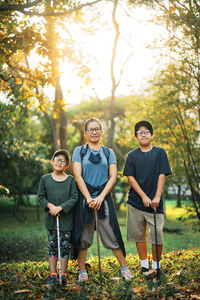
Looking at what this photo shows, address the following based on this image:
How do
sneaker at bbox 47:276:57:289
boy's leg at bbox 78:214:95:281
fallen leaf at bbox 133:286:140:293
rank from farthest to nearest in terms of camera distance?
boy's leg at bbox 78:214:95:281, sneaker at bbox 47:276:57:289, fallen leaf at bbox 133:286:140:293

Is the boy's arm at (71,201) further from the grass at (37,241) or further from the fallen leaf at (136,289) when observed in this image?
the grass at (37,241)

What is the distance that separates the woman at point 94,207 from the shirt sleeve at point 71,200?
0.24 feet

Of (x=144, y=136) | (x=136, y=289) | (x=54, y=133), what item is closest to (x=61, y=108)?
(x=54, y=133)

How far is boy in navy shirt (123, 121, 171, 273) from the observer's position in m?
3.63

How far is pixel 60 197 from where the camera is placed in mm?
3549

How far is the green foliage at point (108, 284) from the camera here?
9.98 ft

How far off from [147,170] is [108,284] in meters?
A: 1.28

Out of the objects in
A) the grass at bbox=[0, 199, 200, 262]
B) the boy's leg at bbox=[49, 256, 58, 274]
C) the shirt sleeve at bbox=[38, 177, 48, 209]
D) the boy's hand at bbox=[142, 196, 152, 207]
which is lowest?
the grass at bbox=[0, 199, 200, 262]

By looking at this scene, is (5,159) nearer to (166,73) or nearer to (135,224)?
(166,73)

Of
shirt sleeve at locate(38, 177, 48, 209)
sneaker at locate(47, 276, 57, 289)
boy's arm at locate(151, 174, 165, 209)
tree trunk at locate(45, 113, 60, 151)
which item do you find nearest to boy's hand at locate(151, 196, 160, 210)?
boy's arm at locate(151, 174, 165, 209)

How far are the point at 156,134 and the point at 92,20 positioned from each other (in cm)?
427

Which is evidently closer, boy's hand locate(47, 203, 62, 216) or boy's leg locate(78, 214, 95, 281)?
boy's hand locate(47, 203, 62, 216)

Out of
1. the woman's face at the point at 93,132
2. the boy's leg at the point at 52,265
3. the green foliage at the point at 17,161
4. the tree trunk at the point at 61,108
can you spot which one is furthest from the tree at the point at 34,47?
the green foliage at the point at 17,161

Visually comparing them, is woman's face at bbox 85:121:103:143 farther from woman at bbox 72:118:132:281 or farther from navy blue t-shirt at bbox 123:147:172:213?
navy blue t-shirt at bbox 123:147:172:213
